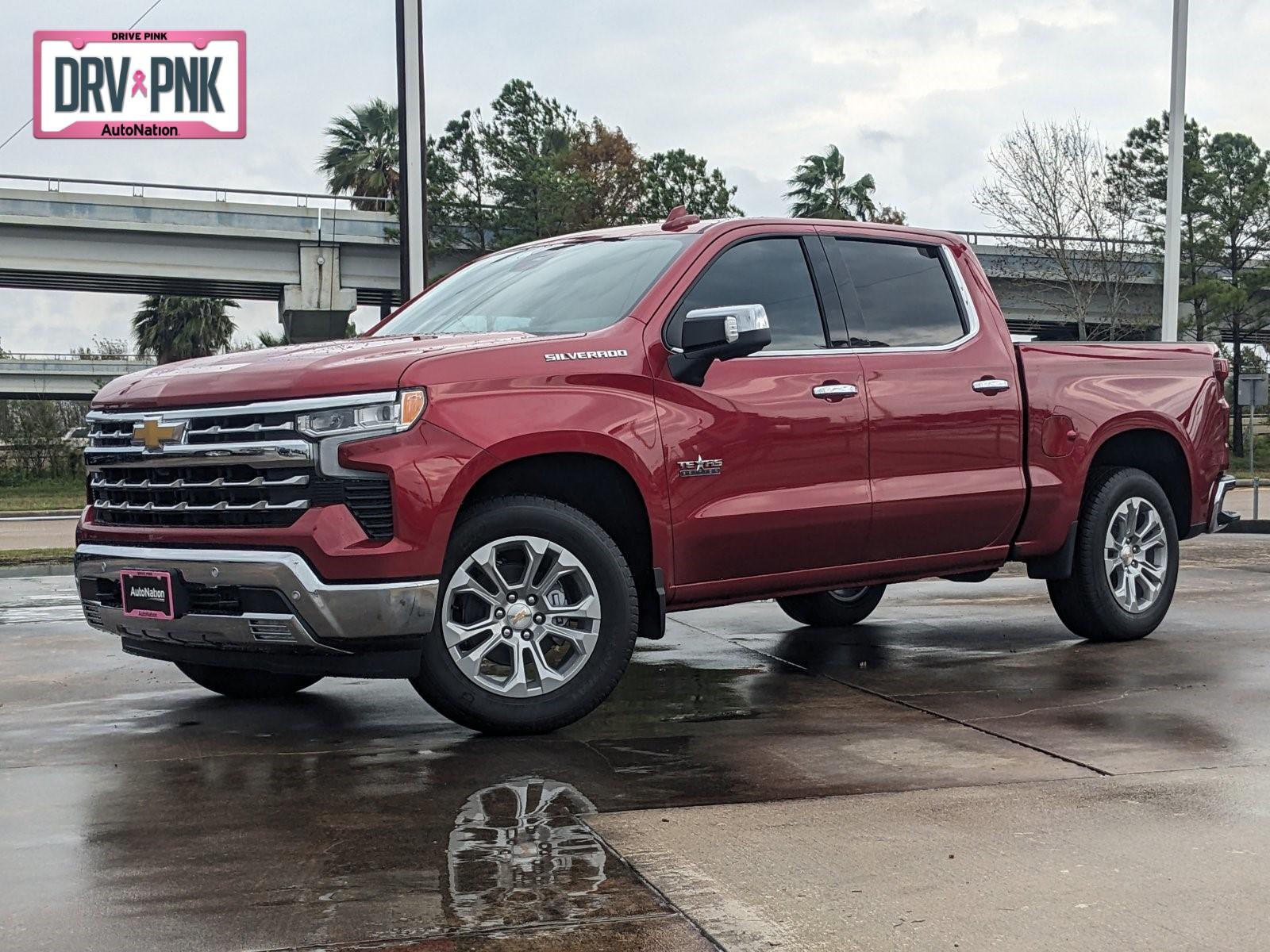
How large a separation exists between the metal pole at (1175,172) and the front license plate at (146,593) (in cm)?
1854

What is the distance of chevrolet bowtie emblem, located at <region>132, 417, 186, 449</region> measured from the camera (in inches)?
218

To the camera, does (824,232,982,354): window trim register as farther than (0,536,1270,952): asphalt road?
Yes

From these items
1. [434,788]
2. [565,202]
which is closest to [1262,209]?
[565,202]

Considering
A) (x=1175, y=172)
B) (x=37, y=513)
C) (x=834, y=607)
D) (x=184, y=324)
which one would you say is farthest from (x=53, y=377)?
(x=834, y=607)

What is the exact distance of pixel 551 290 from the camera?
651cm

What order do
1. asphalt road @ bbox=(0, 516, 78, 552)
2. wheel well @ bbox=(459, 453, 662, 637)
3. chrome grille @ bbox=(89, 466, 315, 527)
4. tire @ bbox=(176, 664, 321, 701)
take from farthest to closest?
asphalt road @ bbox=(0, 516, 78, 552)
tire @ bbox=(176, 664, 321, 701)
wheel well @ bbox=(459, 453, 662, 637)
chrome grille @ bbox=(89, 466, 315, 527)

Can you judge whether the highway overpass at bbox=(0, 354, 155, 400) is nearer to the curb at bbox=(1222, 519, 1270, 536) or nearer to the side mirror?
the curb at bbox=(1222, 519, 1270, 536)

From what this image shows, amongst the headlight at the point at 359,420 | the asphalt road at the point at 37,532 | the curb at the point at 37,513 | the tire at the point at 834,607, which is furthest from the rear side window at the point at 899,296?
the curb at the point at 37,513

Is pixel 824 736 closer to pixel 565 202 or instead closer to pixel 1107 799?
pixel 1107 799

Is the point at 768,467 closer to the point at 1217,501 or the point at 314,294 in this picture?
the point at 1217,501

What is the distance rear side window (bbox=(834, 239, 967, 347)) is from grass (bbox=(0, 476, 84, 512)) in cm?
2906

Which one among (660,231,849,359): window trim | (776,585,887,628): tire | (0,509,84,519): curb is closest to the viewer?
(660,231,849,359): window trim

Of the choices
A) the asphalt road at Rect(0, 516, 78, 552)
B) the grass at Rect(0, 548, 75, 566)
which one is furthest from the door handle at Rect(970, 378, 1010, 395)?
the asphalt road at Rect(0, 516, 78, 552)

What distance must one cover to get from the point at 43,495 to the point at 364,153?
67.6 ft
